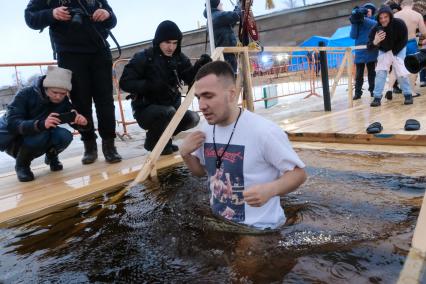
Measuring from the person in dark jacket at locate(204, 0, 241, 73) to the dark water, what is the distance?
3.93 m

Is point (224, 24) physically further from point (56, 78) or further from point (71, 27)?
point (56, 78)

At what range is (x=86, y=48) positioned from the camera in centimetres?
387

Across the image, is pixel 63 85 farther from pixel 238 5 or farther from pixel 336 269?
pixel 238 5

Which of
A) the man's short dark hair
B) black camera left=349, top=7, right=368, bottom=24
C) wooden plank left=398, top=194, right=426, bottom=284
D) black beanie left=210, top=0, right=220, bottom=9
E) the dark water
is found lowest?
the dark water

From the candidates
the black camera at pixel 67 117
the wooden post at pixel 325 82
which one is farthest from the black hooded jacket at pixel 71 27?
the wooden post at pixel 325 82

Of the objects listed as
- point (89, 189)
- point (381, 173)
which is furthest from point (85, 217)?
point (381, 173)

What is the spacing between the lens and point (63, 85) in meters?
3.55

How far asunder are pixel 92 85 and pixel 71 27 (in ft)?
2.11

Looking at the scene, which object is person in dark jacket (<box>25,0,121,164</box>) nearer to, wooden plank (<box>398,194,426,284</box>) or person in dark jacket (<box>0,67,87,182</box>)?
person in dark jacket (<box>0,67,87,182</box>)

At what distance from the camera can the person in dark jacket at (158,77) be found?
4.06m

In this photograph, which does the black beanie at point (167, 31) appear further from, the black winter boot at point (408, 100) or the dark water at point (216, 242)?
the black winter boot at point (408, 100)

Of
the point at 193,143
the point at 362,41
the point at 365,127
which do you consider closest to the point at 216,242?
the point at 193,143

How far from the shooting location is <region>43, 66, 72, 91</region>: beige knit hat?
3510 mm

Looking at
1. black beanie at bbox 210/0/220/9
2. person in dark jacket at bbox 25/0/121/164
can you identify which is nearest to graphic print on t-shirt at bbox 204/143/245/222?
person in dark jacket at bbox 25/0/121/164
